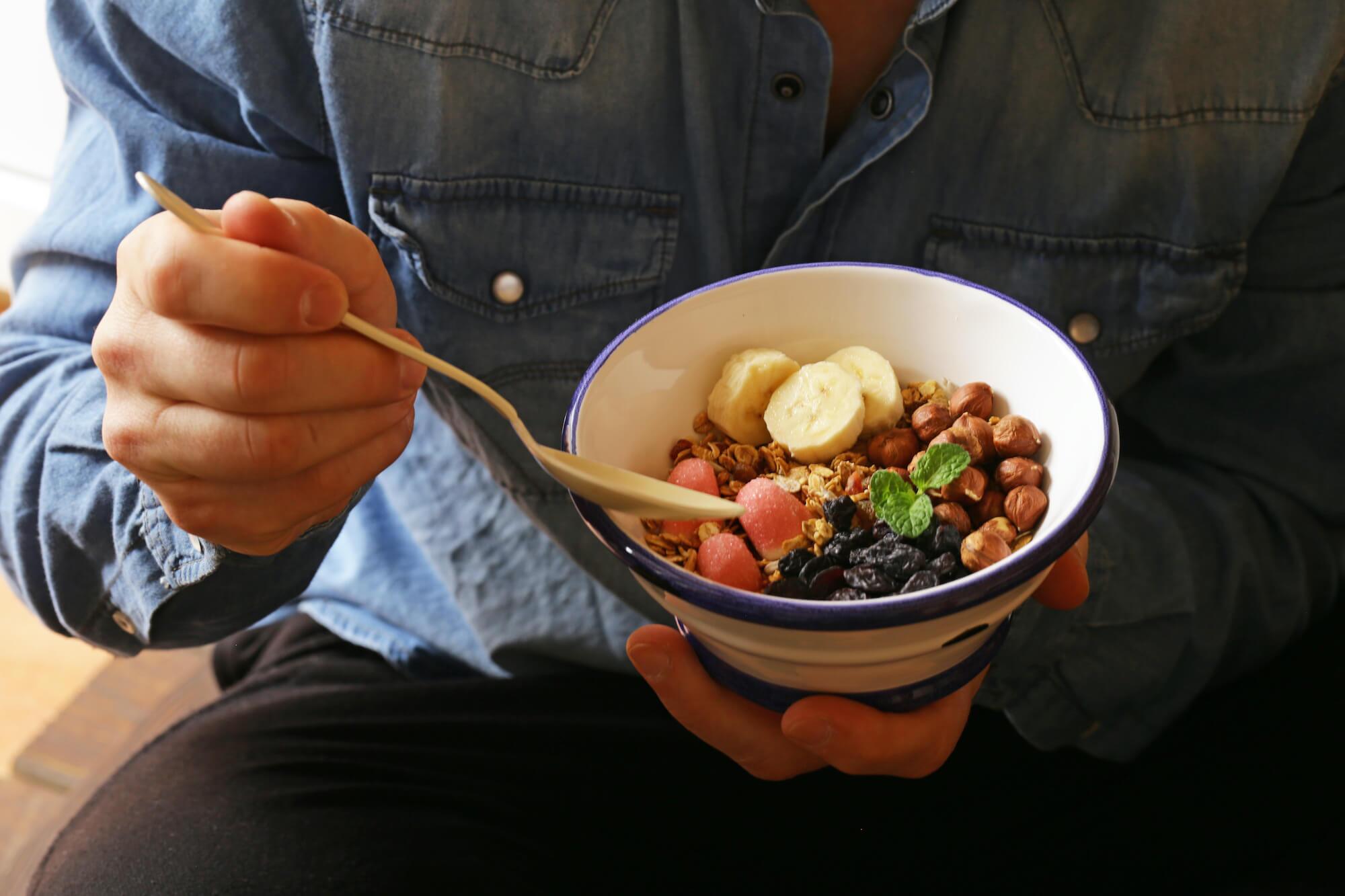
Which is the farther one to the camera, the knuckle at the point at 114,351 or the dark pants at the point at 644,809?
the dark pants at the point at 644,809

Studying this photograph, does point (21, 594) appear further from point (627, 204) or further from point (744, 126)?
point (744, 126)

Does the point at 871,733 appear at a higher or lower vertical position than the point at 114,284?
lower

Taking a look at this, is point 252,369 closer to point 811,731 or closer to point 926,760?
point 811,731

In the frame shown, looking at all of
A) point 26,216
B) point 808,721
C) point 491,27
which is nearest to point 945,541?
point 808,721

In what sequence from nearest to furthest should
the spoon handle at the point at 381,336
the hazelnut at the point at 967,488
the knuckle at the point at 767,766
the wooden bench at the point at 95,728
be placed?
the spoon handle at the point at 381,336
the hazelnut at the point at 967,488
the knuckle at the point at 767,766
the wooden bench at the point at 95,728

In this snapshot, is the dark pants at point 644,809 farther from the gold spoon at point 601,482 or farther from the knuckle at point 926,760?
the gold spoon at point 601,482

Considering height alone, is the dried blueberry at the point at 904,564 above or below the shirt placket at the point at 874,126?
below

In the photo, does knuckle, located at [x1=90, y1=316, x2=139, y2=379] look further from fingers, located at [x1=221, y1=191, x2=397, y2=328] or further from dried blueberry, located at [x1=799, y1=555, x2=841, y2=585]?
dried blueberry, located at [x1=799, y1=555, x2=841, y2=585]

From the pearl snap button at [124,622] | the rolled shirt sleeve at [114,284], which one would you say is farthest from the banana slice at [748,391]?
the pearl snap button at [124,622]
